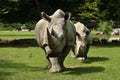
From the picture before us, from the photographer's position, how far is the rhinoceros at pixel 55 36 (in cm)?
1391

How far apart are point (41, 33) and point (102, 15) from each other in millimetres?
16137

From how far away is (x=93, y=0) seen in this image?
3089 cm

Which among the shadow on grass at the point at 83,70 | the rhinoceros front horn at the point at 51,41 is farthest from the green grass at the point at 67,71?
the rhinoceros front horn at the point at 51,41

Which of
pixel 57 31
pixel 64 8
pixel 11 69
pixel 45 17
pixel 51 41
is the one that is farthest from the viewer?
pixel 64 8

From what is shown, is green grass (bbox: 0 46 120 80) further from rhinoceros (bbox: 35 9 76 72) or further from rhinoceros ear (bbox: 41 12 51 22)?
rhinoceros ear (bbox: 41 12 51 22)

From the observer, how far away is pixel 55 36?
13.8 meters

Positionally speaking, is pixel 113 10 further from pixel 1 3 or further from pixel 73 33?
pixel 73 33

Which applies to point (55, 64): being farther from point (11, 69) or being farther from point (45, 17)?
point (11, 69)

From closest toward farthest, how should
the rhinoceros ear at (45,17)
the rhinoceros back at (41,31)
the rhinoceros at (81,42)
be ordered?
the rhinoceros ear at (45,17), the rhinoceros back at (41,31), the rhinoceros at (81,42)

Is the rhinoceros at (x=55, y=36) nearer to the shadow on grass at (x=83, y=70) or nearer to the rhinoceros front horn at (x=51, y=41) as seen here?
the rhinoceros front horn at (x=51, y=41)

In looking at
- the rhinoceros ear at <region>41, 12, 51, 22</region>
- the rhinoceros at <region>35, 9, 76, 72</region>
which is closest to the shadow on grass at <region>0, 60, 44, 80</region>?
the rhinoceros at <region>35, 9, 76, 72</region>

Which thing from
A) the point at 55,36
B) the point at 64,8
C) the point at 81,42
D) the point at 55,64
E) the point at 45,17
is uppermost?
the point at 45,17

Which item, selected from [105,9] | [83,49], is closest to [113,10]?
[105,9]

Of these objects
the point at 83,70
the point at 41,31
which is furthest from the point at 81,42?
the point at 41,31
